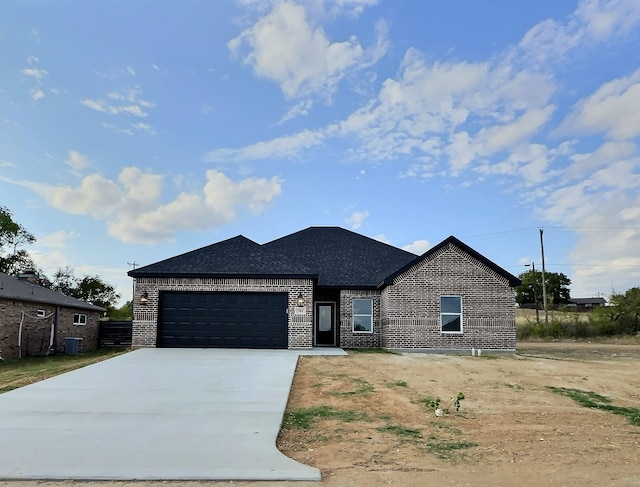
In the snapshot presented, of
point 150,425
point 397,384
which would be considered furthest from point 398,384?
point 150,425

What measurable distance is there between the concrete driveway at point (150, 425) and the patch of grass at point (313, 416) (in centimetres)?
23

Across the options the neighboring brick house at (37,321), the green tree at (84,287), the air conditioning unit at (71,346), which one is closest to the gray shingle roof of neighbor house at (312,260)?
the neighboring brick house at (37,321)

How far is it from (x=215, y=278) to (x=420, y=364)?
816 cm

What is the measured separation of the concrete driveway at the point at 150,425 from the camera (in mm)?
5293

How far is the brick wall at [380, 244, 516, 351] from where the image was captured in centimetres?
1816

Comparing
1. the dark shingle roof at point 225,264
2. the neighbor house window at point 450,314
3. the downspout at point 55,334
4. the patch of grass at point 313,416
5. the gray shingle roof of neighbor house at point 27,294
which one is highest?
the dark shingle roof at point 225,264

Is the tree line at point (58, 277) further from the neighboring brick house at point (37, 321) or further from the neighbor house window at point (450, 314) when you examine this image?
the neighbor house window at point (450, 314)

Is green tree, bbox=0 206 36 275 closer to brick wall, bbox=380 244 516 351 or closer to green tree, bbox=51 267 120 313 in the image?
green tree, bbox=51 267 120 313

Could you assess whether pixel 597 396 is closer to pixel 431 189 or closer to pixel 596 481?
pixel 596 481

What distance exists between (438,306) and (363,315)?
129 inches

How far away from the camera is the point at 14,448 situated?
598cm

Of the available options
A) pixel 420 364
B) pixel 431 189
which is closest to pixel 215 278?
pixel 420 364

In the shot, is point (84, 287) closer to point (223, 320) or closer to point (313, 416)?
point (223, 320)

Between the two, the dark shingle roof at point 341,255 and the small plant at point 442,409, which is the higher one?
the dark shingle roof at point 341,255
